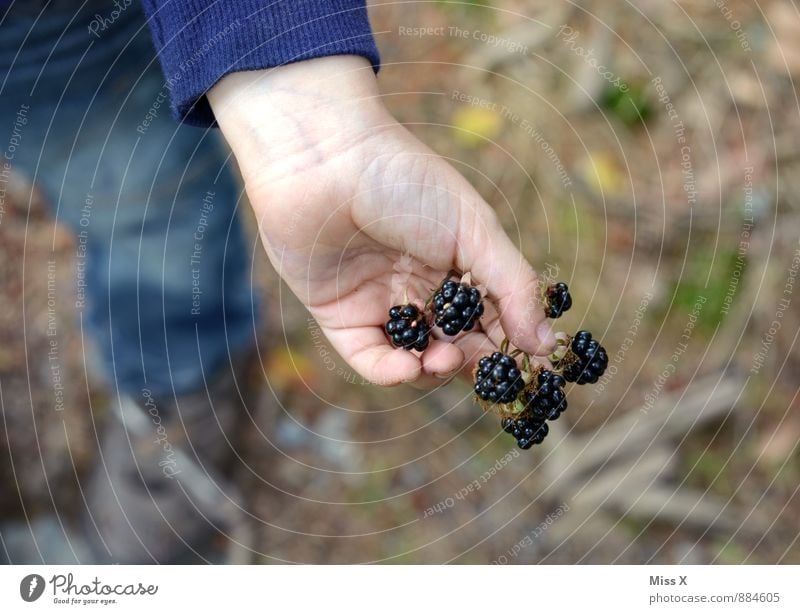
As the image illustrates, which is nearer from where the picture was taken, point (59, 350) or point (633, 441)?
point (633, 441)

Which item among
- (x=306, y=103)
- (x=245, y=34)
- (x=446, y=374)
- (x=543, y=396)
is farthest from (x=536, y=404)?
(x=245, y=34)

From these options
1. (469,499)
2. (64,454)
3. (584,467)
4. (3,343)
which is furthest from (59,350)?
(584,467)

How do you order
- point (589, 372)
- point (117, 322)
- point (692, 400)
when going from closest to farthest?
1. point (589, 372)
2. point (692, 400)
3. point (117, 322)

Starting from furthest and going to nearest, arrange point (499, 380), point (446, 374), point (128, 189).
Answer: point (128, 189), point (446, 374), point (499, 380)

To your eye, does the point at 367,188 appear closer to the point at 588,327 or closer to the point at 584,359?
the point at 584,359

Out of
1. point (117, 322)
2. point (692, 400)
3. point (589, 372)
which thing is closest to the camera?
point (589, 372)

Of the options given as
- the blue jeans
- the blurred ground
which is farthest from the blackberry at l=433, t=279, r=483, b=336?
the blue jeans
